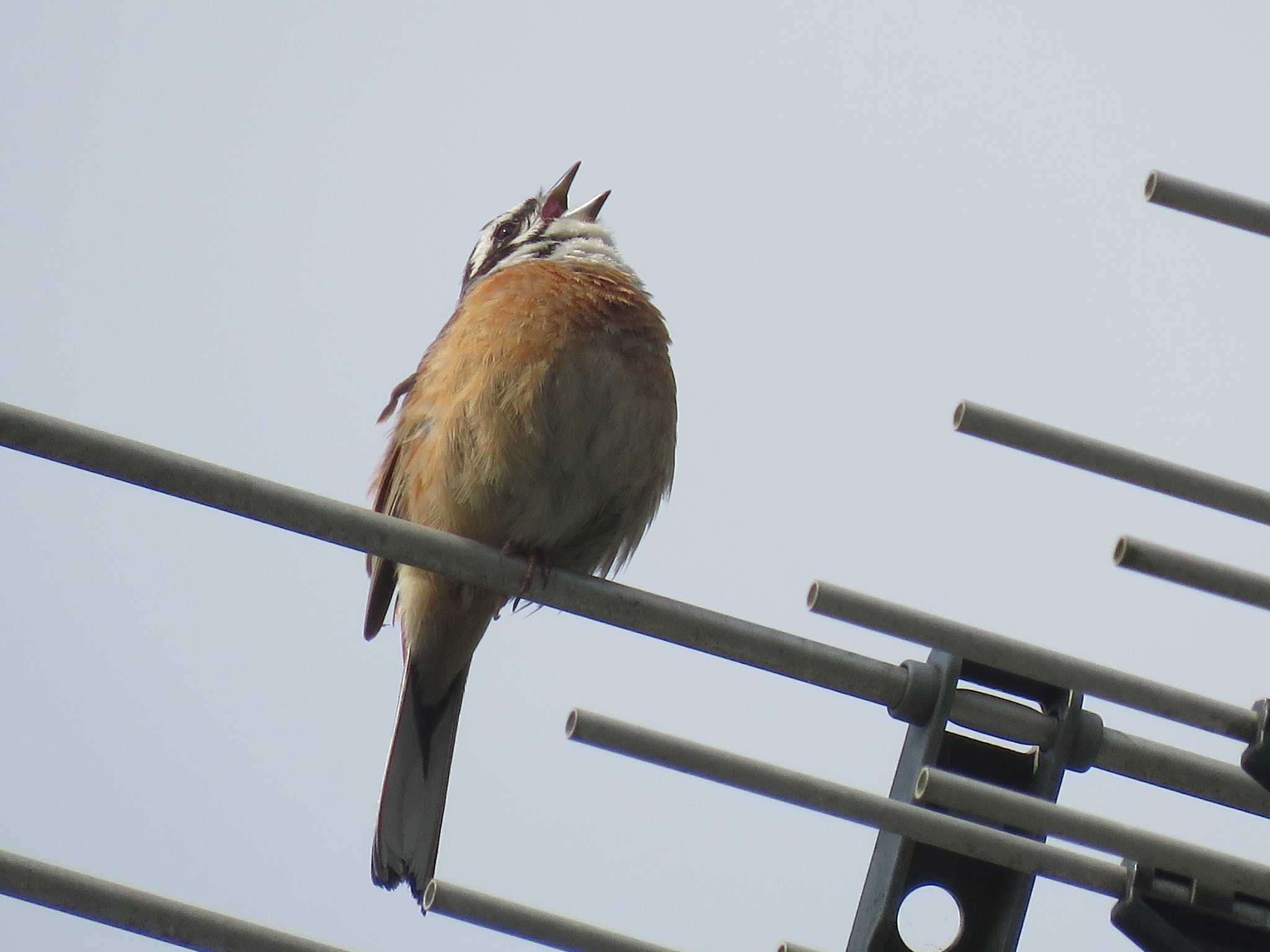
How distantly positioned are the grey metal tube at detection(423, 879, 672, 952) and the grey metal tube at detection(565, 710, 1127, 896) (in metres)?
0.29

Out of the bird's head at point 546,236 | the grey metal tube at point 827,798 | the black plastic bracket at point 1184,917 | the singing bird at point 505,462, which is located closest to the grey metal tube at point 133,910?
the grey metal tube at point 827,798

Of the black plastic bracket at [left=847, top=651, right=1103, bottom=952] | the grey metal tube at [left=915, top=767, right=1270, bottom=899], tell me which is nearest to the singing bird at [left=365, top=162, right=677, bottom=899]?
the black plastic bracket at [left=847, top=651, right=1103, bottom=952]

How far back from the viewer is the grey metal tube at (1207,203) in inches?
93.4

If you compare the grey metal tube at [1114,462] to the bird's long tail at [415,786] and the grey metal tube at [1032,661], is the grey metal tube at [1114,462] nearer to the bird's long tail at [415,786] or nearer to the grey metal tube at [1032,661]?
the grey metal tube at [1032,661]

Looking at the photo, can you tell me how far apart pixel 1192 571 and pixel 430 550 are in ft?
3.91

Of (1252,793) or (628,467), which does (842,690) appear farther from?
(628,467)

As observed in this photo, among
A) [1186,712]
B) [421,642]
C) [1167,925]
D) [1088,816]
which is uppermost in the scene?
[1186,712]

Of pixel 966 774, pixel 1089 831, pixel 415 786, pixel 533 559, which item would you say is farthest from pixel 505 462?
pixel 1089 831

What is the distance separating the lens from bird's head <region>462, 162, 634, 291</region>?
5211 mm

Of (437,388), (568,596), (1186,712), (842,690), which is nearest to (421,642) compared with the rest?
(437,388)

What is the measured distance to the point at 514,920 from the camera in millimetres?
2283

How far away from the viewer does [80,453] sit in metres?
2.28

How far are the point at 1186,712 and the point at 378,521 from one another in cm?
127

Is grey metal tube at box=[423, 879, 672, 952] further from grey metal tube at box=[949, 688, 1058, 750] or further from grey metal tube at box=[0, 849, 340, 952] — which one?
grey metal tube at box=[949, 688, 1058, 750]
